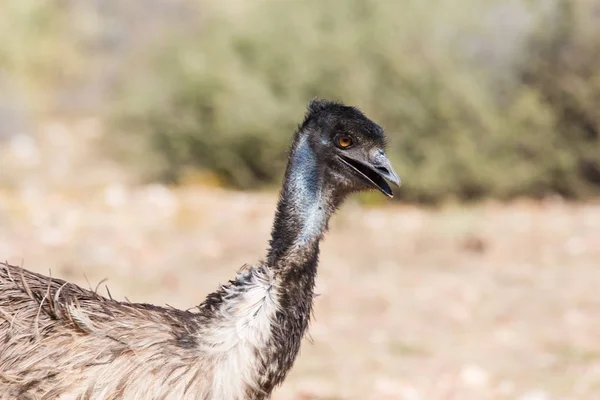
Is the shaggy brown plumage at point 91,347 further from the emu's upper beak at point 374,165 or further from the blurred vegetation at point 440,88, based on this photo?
the blurred vegetation at point 440,88

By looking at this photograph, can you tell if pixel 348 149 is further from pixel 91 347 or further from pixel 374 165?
pixel 91 347

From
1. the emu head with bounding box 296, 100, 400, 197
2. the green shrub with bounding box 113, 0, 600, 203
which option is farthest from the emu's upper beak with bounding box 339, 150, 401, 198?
the green shrub with bounding box 113, 0, 600, 203

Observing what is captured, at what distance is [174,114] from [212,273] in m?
5.24

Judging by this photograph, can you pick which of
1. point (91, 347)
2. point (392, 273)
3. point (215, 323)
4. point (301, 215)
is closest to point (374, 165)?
point (301, 215)

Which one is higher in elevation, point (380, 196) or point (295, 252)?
point (380, 196)

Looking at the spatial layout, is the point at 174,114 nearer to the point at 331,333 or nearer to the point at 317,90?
the point at 317,90

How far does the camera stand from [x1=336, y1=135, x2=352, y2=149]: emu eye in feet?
10.5

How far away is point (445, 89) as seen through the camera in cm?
1103

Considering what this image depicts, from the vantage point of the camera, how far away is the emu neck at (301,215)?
3.08 m

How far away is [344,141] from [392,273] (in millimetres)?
4937

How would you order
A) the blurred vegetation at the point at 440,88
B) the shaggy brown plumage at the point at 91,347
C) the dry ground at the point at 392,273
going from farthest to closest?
the blurred vegetation at the point at 440,88
the dry ground at the point at 392,273
the shaggy brown plumage at the point at 91,347

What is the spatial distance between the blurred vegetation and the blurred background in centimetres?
2

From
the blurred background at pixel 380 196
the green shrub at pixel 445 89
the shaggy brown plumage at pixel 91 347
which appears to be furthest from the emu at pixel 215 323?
the green shrub at pixel 445 89

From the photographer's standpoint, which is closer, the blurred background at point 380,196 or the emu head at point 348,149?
the emu head at point 348,149
